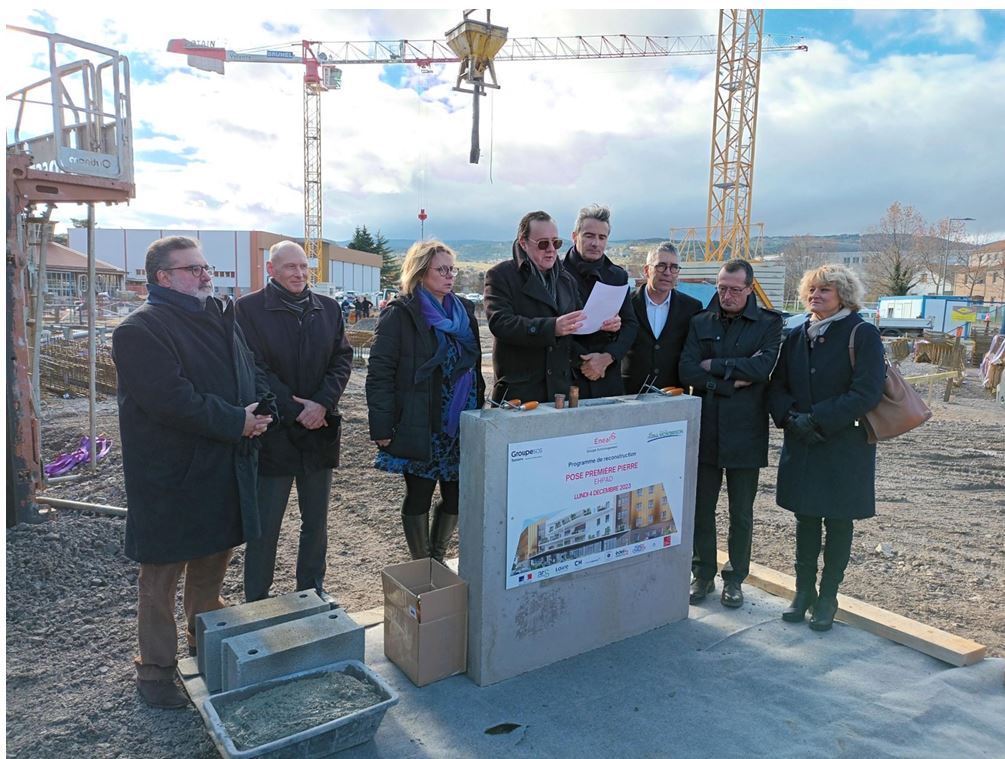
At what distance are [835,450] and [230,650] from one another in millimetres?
3060

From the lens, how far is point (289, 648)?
8.97 ft

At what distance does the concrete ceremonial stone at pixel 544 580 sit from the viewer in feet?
10.1

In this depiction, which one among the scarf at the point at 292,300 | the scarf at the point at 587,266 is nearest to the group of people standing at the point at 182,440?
the scarf at the point at 292,300

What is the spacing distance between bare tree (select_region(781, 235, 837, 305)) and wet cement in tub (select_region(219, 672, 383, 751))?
81.3 meters

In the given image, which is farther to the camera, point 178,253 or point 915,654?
point 915,654

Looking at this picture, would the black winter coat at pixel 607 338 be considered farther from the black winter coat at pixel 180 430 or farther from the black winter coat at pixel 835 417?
the black winter coat at pixel 180 430

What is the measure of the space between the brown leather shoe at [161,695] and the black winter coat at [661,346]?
9.50 feet

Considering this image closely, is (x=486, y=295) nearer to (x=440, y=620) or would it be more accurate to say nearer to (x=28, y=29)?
(x=440, y=620)

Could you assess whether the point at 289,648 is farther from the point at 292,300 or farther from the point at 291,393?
the point at 292,300

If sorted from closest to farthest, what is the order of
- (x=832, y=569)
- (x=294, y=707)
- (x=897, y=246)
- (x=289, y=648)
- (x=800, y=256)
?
(x=294, y=707) → (x=289, y=648) → (x=832, y=569) → (x=897, y=246) → (x=800, y=256)

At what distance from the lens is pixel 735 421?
390 centimetres

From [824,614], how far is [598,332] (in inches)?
77.8

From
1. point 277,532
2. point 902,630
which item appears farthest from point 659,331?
point 277,532

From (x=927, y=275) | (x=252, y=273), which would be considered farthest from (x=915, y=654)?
(x=927, y=275)
